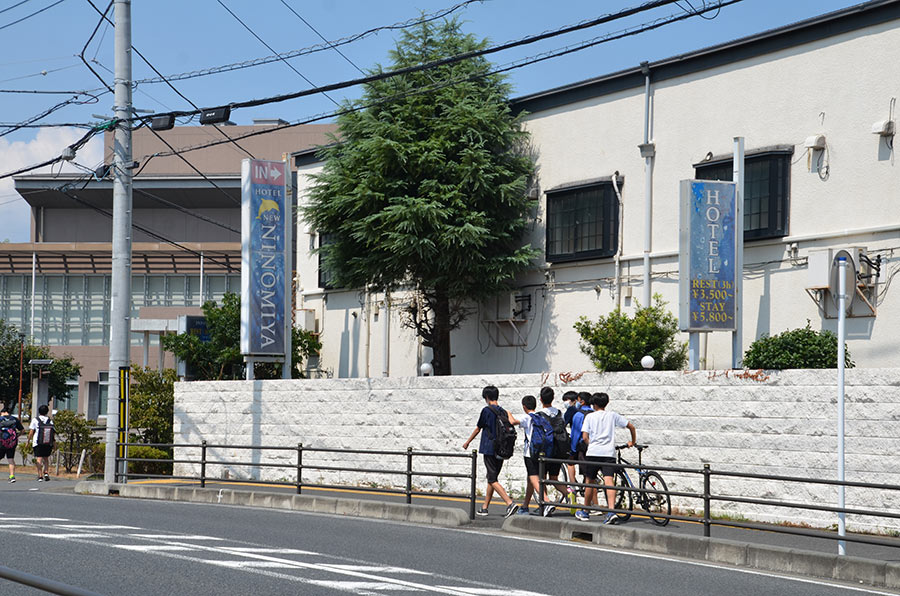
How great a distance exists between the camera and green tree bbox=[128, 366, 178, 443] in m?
27.2

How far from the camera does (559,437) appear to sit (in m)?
15.4

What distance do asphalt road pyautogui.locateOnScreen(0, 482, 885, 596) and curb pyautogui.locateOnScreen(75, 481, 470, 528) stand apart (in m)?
0.49

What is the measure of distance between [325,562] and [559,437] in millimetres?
5104

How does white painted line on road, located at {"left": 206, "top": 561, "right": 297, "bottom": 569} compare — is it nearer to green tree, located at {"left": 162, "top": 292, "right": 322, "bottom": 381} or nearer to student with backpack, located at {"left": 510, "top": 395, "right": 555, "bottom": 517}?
student with backpack, located at {"left": 510, "top": 395, "right": 555, "bottom": 517}

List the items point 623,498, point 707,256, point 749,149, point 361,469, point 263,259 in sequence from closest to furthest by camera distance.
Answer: point 623,498 → point 361,469 → point 707,256 → point 749,149 → point 263,259

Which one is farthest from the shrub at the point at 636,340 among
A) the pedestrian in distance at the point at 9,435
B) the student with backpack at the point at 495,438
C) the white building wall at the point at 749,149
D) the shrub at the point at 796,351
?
the pedestrian in distance at the point at 9,435

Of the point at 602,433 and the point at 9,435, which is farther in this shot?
the point at 9,435

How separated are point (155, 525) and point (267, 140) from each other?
5469 cm

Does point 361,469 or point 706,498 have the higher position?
point 706,498

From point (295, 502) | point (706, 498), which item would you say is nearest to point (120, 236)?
point (295, 502)

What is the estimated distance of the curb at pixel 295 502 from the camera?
15.5 metres

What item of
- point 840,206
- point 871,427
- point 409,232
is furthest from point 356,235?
point 871,427

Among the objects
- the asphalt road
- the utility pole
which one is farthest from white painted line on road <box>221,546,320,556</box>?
the utility pole

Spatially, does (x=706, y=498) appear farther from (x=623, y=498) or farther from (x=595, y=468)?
(x=623, y=498)
